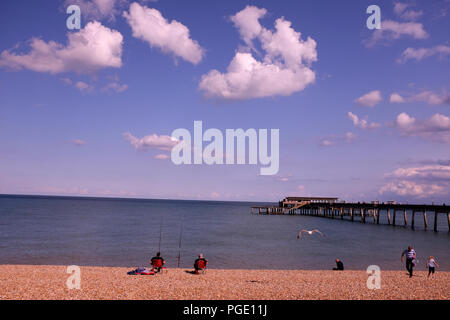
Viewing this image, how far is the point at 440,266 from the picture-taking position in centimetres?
2514

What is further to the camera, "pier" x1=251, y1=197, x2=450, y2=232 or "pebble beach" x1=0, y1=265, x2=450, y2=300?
"pier" x1=251, y1=197, x2=450, y2=232

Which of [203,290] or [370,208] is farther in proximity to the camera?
[370,208]

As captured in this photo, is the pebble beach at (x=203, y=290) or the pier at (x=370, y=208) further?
the pier at (x=370, y=208)
